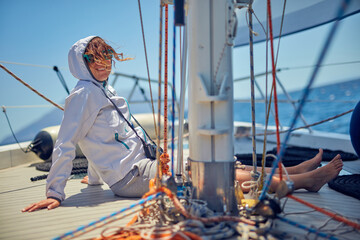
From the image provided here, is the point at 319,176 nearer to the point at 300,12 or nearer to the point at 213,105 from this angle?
the point at 213,105

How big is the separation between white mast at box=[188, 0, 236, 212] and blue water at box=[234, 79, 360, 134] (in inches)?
722

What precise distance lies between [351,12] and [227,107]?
3165 mm

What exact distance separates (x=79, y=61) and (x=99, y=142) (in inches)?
17.6

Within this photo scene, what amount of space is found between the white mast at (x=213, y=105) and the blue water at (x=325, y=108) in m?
18.3

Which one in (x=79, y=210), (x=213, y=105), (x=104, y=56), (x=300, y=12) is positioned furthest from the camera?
(x=300, y=12)

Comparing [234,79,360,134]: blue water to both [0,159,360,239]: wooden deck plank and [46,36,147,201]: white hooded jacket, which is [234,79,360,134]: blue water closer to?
[0,159,360,239]: wooden deck plank

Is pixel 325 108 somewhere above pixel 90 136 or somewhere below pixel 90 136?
below

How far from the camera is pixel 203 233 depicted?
99 cm

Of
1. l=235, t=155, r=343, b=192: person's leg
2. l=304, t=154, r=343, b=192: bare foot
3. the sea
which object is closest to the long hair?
l=235, t=155, r=343, b=192: person's leg

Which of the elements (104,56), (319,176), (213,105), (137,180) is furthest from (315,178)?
(104,56)

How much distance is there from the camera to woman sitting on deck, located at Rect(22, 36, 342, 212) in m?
1.45

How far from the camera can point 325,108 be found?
2773cm

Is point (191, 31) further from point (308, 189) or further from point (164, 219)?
point (308, 189)

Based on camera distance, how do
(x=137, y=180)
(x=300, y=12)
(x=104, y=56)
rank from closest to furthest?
(x=137, y=180)
(x=104, y=56)
(x=300, y=12)
